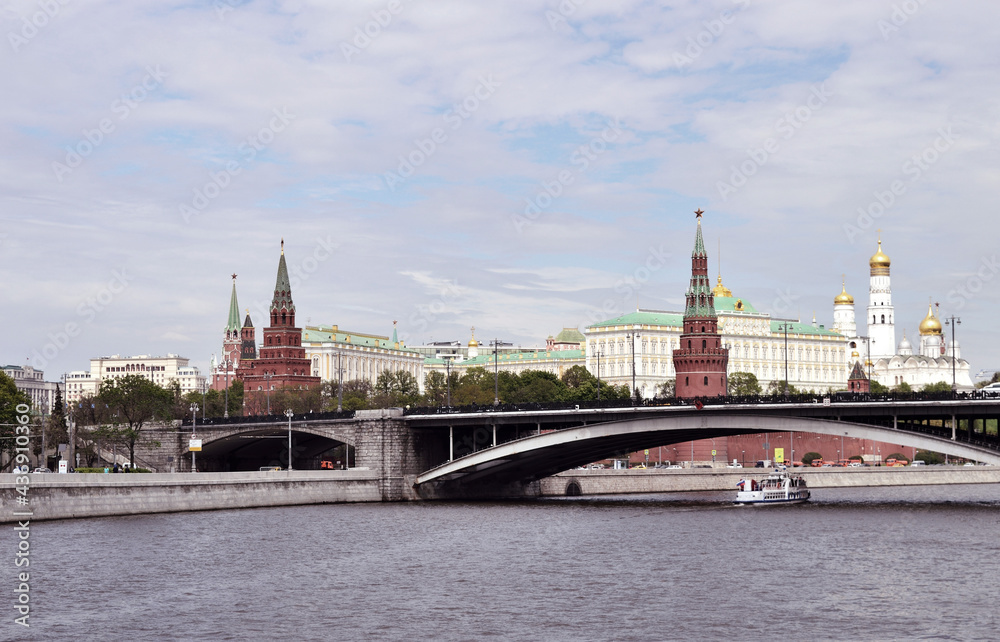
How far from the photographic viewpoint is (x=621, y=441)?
3506 inches

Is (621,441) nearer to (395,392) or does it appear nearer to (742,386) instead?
(395,392)

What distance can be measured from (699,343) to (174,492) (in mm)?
A: 74429

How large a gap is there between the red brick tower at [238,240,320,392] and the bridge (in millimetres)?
61737

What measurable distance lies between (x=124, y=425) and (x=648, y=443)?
43419mm

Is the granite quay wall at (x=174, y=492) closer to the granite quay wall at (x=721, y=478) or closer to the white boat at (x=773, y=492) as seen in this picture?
the granite quay wall at (x=721, y=478)

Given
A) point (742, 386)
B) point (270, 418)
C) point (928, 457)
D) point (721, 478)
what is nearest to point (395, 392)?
point (742, 386)

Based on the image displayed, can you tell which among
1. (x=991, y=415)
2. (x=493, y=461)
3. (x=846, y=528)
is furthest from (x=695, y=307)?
(x=846, y=528)

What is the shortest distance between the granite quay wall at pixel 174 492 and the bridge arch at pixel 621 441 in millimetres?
5845

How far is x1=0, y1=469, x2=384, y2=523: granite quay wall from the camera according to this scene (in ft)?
213

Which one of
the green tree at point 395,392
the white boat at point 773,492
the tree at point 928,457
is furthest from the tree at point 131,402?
the tree at point 928,457

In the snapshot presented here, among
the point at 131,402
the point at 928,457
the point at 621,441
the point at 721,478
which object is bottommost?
the point at 928,457

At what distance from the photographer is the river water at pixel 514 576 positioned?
127 feet

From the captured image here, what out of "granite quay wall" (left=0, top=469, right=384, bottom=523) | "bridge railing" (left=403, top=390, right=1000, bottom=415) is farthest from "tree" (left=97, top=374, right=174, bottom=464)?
"bridge railing" (left=403, top=390, right=1000, bottom=415)

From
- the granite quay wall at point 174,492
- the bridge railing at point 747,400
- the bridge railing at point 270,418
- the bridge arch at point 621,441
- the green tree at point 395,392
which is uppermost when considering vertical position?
the green tree at point 395,392
